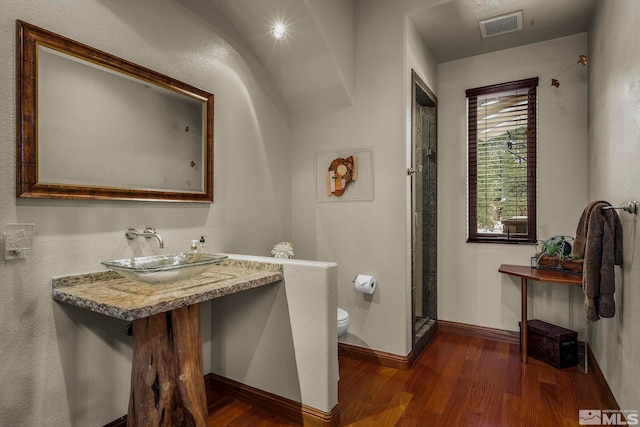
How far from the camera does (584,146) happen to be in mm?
2967

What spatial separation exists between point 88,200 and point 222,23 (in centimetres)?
155

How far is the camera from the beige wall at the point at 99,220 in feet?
4.80

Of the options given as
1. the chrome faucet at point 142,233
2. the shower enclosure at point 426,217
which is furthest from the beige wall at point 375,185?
the chrome faucet at point 142,233

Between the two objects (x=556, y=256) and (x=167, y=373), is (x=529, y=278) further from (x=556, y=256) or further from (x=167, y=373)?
(x=167, y=373)

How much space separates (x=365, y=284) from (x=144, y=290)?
1.64 meters

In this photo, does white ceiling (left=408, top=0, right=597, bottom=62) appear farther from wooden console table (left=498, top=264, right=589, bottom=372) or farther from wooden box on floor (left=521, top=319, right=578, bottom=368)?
wooden box on floor (left=521, top=319, right=578, bottom=368)

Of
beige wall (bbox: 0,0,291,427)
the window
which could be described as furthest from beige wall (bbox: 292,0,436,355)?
the window

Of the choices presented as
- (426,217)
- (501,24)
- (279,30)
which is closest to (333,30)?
(279,30)

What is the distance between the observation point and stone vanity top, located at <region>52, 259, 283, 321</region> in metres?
1.33

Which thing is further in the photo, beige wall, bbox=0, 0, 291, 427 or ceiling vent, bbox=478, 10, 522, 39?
ceiling vent, bbox=478, 10, 522, 39

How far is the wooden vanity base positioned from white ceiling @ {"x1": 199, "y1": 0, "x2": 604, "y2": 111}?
6.63 feet

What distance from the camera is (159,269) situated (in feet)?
4.84

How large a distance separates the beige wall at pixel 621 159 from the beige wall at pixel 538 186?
48cm

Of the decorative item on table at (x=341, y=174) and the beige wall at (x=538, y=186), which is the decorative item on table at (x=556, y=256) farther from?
the decorative item on table at (x=341, y=174)
